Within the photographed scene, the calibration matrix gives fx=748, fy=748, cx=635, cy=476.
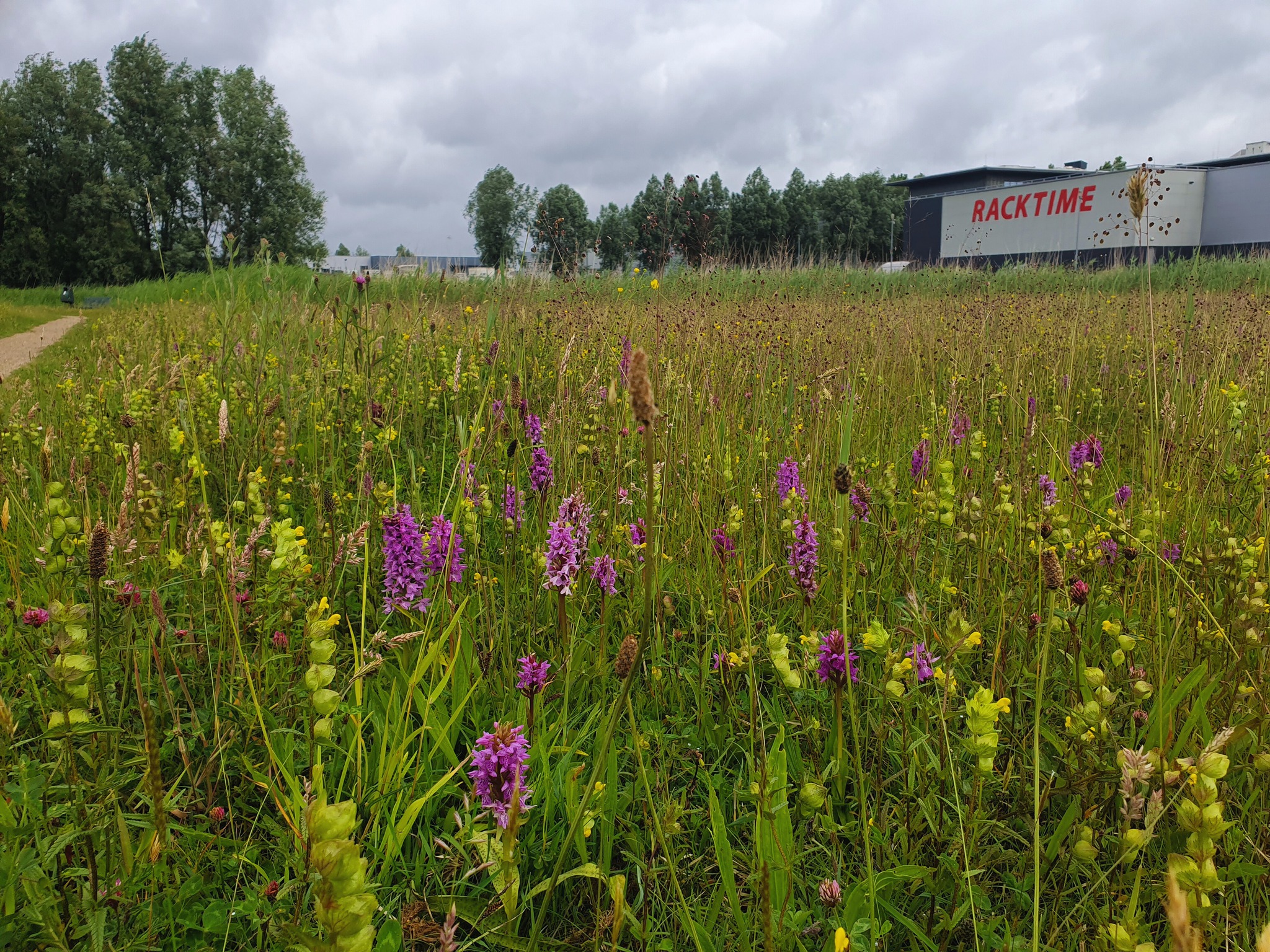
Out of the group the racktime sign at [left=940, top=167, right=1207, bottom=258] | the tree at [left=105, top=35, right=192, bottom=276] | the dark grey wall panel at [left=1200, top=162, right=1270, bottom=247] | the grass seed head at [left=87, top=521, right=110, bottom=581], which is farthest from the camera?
the tree at [left=105, top=35, right=192, bottom=276]

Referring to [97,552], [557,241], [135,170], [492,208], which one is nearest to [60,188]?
[135,170]

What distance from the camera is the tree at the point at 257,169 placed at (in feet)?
136

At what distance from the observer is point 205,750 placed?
63.2 inches

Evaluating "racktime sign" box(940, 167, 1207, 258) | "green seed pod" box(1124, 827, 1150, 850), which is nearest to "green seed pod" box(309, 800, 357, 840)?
"green seed pod" box(1124, 827, 1150, 850)

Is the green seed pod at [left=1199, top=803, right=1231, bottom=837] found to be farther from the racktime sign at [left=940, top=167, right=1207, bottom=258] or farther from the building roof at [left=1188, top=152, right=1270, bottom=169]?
the building roof at [left=1188, top=152, right=1270, bottom=169]

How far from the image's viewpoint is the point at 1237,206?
1112 inches

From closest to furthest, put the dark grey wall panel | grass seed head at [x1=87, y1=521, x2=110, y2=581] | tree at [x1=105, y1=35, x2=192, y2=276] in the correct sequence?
1. grass seed head at [x1=87, y1=521, x2=110, y2=581]
2. the dark grey wall panel
3. tree at [x1=105, y1=35, x2=192, y2=276]

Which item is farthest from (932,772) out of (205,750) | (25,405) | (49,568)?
(25,405)

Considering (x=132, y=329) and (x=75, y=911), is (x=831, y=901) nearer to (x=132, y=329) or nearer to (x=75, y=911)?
(x=75, y=911)

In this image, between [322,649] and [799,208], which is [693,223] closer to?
[322,649]

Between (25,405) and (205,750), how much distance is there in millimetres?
3520

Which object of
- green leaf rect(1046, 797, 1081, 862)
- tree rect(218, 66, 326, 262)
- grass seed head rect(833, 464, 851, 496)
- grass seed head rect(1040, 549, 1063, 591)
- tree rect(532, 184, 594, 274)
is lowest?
green leaf rect(1046, 797, 1081, 862)

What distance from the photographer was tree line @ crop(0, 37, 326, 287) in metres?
35.3

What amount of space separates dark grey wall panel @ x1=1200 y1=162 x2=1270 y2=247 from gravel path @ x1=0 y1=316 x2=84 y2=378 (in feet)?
116
